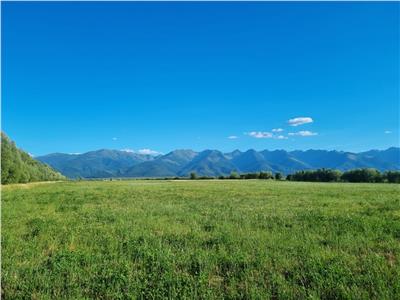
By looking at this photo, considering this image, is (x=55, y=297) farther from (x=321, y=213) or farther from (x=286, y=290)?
(x=321, y=213)

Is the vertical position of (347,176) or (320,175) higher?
(320,175)

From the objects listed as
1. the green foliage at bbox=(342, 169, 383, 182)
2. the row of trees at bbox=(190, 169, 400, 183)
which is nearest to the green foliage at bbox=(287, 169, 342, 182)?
the row of trees at bbox=(190, 169, 400, 183)

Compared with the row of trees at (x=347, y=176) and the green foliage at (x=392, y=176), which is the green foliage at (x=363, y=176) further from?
the green foliage at (x=392, y=176)

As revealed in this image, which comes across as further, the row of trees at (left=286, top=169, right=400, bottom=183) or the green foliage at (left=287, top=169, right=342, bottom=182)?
the green foliage at (left=287, top=169, right=342, bottom=182)

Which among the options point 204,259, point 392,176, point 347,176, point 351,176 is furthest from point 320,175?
point 204,259

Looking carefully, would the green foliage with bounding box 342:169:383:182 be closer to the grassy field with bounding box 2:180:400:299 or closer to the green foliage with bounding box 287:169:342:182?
the green foliage with bounding box 287:169:342:182

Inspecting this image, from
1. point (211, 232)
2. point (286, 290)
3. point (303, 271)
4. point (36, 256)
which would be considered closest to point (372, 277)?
point (303, 271)

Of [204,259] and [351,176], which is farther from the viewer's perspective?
[351,176]

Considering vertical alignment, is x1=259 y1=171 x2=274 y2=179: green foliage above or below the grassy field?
above

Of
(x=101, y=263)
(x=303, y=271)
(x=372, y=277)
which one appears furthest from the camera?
(x=101, y=263)

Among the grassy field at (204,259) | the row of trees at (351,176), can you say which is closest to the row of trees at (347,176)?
the row of trees at (351,176)

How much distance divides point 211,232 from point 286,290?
6156 mm

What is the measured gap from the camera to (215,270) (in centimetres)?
923

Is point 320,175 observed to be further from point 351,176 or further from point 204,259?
point 204,259
